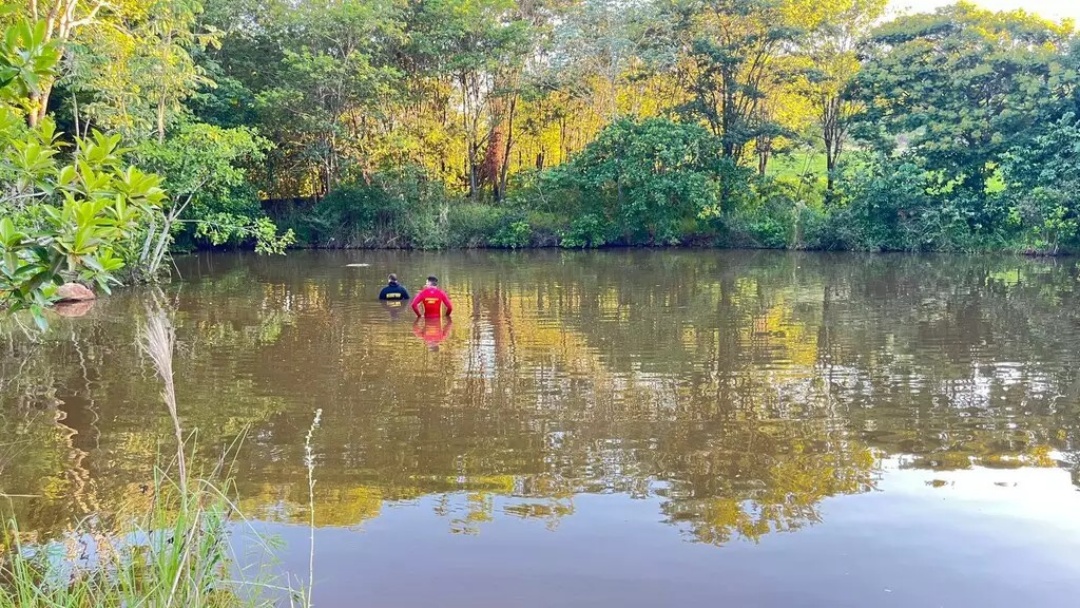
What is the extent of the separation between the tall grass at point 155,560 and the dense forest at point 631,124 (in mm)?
17068

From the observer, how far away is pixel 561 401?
8562 mm

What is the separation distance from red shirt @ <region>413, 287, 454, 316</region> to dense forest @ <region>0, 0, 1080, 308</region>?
9790 millimetres

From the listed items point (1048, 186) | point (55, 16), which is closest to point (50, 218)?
point (55, 16)

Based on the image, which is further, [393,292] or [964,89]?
[964,89]

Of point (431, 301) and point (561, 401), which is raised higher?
point (431, 301)

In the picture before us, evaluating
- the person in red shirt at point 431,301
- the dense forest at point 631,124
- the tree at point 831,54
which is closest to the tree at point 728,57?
the dense forest at point 631,124

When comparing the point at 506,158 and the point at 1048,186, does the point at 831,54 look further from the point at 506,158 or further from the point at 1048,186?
the point at 506,158

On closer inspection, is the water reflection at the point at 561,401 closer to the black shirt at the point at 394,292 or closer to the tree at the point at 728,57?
the black shirt at the point at 394,292

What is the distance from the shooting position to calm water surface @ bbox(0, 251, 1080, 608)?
495 centimetres

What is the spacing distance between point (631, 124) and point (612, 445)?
22317mm

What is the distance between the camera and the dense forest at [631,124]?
80.6 ft

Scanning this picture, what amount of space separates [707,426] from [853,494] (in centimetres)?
174

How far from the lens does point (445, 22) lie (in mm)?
28719

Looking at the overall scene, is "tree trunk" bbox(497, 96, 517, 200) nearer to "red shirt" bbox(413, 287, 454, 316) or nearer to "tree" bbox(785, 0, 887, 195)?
"tree" bbox(785, 0, 887, 195)
